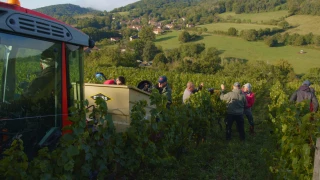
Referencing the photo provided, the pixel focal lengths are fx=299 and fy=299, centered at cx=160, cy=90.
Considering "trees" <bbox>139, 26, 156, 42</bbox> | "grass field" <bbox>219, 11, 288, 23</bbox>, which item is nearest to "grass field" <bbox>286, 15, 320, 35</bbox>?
"grass field" <bbox>219, 11, 288, 23</bbox>

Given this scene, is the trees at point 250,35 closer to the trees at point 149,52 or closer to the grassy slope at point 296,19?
the grassy slope at point 296,19

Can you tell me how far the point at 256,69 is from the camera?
4138cm

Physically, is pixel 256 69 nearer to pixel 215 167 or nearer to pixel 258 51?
pixel 258 51

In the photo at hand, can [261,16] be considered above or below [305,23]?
above

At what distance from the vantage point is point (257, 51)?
55.9 m

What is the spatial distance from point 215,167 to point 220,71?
122 ft

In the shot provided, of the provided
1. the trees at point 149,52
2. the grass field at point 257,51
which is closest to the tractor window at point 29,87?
the grass field at point 257,51

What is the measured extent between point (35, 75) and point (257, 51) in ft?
186

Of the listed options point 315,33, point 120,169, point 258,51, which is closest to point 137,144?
point 120,169

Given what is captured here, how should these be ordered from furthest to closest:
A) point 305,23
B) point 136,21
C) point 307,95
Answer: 1. point 136,21
2. point 305,23
3. point 307,95

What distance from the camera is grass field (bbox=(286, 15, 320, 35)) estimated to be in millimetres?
67125

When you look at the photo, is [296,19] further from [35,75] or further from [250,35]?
[35,75]

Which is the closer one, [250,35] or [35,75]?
[35,75]

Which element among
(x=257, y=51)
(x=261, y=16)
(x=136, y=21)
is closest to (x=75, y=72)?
(x=257, y=51)
